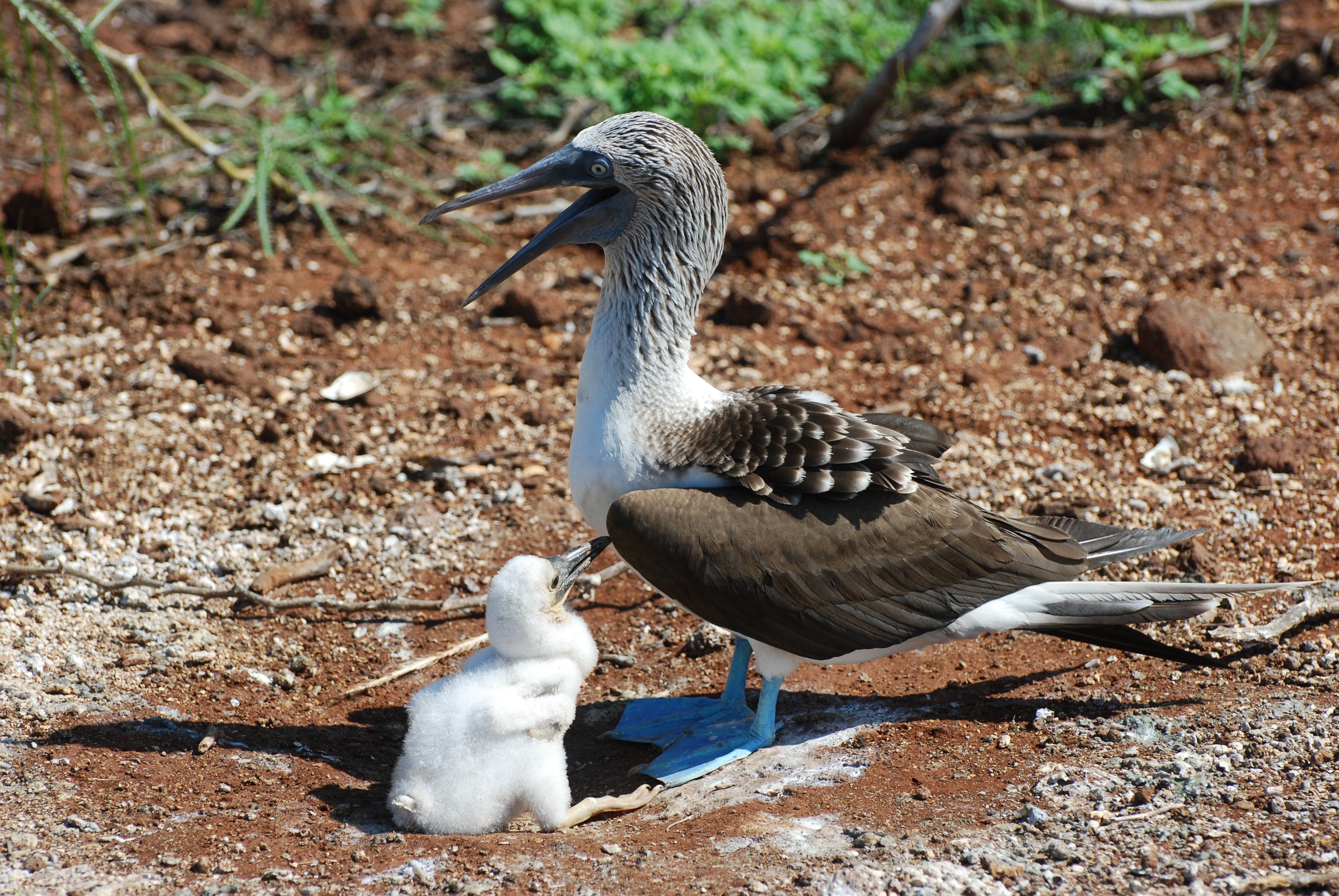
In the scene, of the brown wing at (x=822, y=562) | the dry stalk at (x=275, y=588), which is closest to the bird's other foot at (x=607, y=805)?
the brown wing at (x=822, y=562)

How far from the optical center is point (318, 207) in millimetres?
6973

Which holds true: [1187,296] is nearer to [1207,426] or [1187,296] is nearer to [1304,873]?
[1207,426]

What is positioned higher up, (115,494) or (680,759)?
(115,494)

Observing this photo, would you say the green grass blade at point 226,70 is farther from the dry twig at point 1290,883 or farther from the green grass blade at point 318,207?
the dry twig at point 1290,883

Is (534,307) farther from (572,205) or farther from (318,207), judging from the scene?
(572,205)

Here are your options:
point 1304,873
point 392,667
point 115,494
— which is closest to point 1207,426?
point 1304,873

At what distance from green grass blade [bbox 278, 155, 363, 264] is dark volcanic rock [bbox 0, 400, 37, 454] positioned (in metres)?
2.05

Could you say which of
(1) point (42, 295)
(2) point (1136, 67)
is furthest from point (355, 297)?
(2) point (1136, 67)

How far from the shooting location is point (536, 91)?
28.4ft

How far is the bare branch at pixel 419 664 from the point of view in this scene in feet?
14.2

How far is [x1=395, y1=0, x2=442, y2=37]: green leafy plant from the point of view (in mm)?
9555

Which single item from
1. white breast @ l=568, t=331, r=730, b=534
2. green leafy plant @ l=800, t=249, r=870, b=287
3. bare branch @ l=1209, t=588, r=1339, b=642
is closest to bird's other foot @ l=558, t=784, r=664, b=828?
white breast @ l=568, t=331, r=730, b=534

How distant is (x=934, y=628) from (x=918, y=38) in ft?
16.1

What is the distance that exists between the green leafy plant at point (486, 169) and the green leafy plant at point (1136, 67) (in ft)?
13.1
